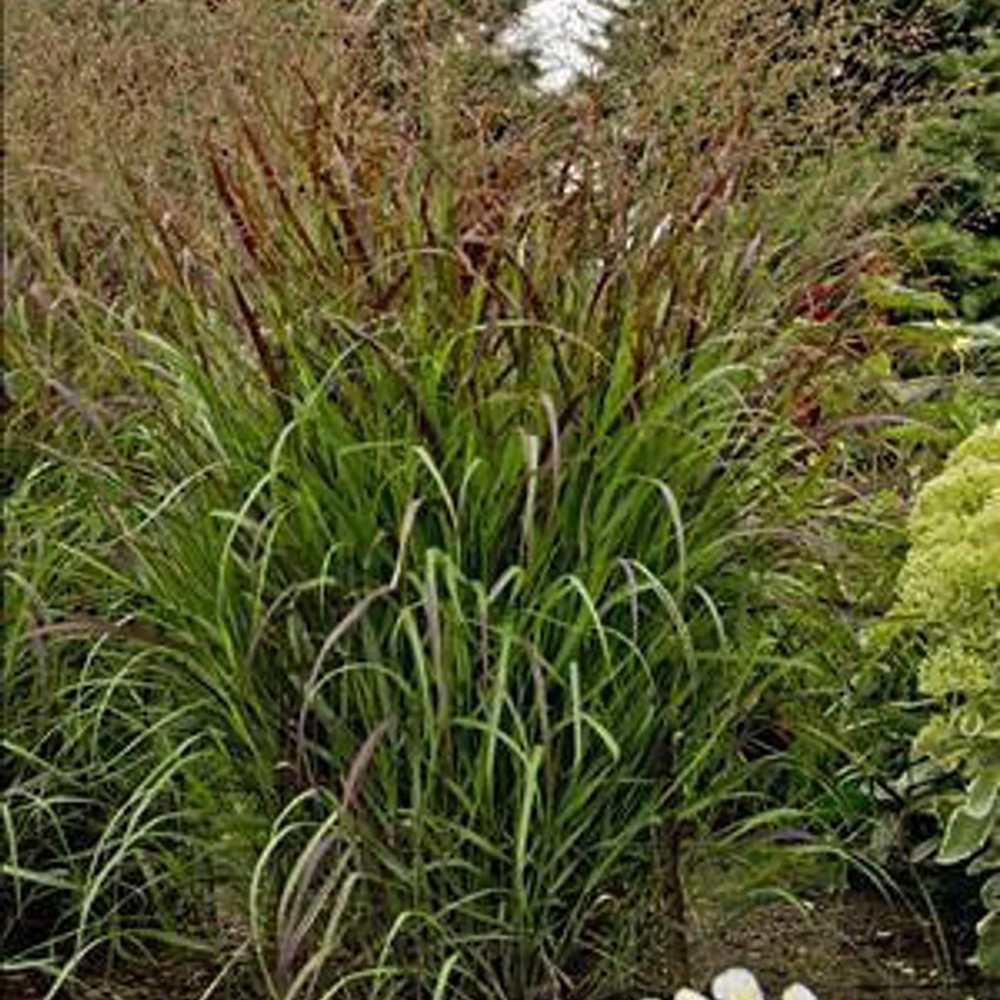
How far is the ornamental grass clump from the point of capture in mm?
3006

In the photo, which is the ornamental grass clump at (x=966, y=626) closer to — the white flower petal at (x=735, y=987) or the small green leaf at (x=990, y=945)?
the small green leaf at (x=990, y=945)

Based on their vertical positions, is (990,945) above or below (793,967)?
above

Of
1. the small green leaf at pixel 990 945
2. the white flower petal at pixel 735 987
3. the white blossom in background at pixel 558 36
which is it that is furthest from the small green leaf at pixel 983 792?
the white blossom in background at pixel 558 36

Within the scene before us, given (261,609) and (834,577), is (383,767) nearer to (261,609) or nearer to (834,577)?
(261,609)

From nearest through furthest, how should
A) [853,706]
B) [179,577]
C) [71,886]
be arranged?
[179,577], [71,886], [853,706]

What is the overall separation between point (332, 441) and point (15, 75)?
1.07 m

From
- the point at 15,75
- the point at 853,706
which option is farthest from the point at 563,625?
the point at 15,75

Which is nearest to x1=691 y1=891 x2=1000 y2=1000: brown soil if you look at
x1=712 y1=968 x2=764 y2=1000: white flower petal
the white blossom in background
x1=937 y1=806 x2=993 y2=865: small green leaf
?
x1=937 y1=806 x2=993 y2=865: small green leaf

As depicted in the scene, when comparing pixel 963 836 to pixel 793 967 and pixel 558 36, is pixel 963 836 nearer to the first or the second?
pixel 793 967

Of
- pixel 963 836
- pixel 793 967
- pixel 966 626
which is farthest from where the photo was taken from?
pixel 793 967

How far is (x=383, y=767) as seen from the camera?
274 centimetres

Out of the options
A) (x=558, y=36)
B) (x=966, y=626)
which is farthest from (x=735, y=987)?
(x=558, y=36)

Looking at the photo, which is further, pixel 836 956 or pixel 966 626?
pixel 836 956

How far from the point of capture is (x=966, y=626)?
121 inches
